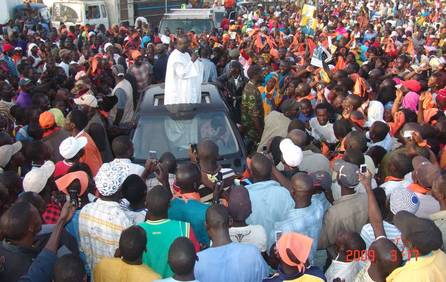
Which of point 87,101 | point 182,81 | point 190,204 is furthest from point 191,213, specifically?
point 87,101

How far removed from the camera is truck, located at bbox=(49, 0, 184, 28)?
64.7 feet

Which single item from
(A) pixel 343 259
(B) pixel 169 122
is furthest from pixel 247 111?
(A) pixel 343 259

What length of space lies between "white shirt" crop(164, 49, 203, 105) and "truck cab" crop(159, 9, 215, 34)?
30.5 ft

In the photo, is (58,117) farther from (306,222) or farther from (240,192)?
(306,222)

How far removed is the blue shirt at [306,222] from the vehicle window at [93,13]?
17.9 meters

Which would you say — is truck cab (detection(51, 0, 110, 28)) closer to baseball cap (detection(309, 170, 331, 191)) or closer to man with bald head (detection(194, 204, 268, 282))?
baseball cap (detection(309, 170, 331, 191))

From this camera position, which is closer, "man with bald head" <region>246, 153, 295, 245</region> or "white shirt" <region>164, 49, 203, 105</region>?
"man with bald head" <region>246, 153, 295, 245</region>

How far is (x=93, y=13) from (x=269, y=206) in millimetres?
18229

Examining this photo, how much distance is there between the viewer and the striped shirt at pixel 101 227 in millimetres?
3592

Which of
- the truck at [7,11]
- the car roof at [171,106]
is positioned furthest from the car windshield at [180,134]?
the truck at [7,11]

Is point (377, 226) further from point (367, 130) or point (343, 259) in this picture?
point (367, 130)

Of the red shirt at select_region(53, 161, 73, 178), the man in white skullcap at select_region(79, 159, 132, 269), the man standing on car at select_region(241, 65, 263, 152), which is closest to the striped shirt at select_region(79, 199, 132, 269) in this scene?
the man in white skullcap at select_region(79, 159, 132, 269)

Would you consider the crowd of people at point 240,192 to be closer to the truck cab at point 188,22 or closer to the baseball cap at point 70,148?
the baseball cap at point 70,148

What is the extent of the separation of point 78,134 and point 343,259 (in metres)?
3.32
